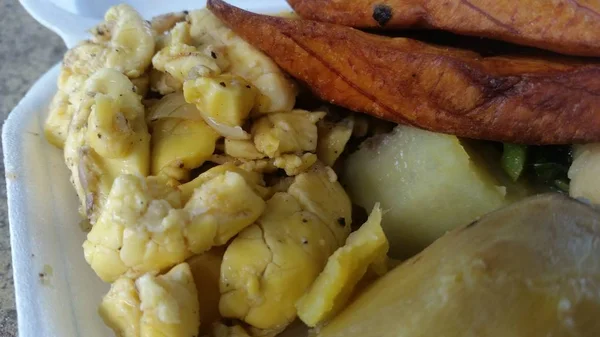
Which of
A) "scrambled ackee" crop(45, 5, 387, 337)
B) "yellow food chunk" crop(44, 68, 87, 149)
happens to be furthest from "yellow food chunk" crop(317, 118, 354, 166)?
"yellow food chunk" crop(44, 68, 87, 149)

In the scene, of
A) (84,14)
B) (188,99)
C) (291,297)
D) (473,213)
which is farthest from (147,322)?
(84,14)

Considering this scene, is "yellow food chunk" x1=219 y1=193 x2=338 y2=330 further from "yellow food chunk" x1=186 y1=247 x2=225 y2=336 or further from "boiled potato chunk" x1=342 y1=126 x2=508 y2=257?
"boiled potato chunk" x1=342 y1=126 x2=508 y2=257

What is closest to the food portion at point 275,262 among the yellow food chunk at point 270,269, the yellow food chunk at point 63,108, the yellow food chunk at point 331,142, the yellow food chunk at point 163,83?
the yellow food chunk at point 270,269

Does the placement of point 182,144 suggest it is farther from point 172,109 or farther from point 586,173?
point 586,173

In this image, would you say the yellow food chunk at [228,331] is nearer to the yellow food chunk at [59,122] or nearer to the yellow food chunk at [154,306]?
the yellow food chunk at [154,306]

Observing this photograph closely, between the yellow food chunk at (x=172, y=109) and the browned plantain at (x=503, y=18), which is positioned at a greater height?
the browned plantain at (x=503, y=18)

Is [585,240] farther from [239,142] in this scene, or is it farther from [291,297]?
[239,142]

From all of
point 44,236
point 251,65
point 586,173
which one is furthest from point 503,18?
point 44,236
